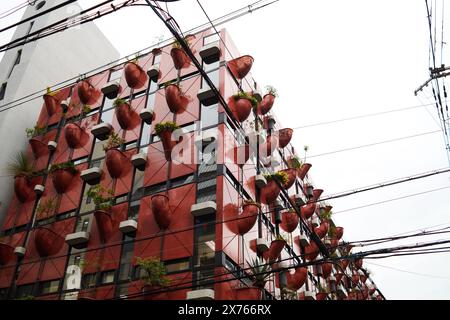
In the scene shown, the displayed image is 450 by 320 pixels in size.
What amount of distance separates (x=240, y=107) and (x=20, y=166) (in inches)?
606

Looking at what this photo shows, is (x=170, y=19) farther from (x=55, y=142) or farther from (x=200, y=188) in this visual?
(x=55, y=142)

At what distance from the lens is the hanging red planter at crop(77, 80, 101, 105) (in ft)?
103

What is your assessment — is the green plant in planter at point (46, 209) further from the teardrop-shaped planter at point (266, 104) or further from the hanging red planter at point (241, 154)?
the teardrop-shaped planter at point (266, 104)

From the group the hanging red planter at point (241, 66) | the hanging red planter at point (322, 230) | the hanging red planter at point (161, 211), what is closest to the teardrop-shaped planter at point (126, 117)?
the hanging red planter at point (241, 66)

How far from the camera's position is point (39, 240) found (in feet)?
80.5

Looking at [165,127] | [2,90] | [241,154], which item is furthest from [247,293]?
[2,90]

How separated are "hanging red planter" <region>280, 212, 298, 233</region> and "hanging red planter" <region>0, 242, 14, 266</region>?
15.9 meters

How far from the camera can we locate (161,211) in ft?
70.8

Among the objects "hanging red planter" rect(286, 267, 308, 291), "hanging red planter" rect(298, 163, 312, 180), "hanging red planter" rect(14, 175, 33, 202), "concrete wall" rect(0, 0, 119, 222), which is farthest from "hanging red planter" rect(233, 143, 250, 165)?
"concrete wall" rect(0, 0, 119, 222)

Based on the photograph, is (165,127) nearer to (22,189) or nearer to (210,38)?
(210,38)

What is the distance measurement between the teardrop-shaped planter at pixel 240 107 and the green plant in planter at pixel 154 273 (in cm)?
994

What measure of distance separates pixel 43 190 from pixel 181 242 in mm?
12048

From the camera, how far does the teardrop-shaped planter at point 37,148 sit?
30.9 metres
